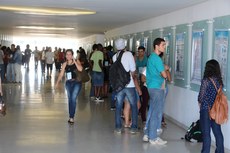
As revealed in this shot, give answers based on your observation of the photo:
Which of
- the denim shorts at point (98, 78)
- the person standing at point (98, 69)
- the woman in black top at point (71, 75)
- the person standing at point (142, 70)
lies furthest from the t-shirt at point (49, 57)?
A: the woman in black top at point (71, 75)

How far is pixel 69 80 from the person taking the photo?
8.77m

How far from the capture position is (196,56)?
8039 mm

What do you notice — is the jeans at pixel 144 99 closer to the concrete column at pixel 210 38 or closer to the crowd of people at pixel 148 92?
the crowd of people at pixel 148 92

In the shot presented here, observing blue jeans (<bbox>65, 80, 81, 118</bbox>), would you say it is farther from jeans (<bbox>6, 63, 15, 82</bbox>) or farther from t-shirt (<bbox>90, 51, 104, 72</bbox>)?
jeans (<bbox>6, 63, 15, 82</bbox>)

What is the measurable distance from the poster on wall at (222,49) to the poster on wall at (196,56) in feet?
2.55

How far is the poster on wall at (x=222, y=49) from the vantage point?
6598 millimetres

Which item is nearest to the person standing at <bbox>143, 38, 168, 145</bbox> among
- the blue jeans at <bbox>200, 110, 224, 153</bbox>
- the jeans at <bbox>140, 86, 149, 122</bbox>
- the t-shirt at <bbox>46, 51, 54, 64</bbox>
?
the blue jeans at <bbox>200, 110, 224, 153</bbox>

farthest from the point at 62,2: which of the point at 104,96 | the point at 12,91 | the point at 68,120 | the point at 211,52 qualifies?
the point at 12,91

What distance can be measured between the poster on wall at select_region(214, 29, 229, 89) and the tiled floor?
1.40 metres

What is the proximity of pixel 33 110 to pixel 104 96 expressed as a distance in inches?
142

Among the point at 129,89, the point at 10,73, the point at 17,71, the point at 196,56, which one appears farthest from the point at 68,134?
the point at 10,73

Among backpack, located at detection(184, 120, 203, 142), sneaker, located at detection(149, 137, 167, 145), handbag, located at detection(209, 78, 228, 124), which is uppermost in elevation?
handbag, located at detection(209, 78, 228, 124)

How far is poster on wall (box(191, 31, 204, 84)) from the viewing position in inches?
308

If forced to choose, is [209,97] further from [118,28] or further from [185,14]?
[118,28]
